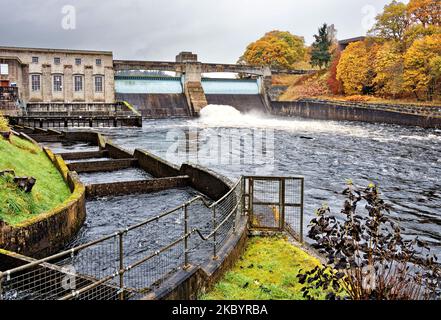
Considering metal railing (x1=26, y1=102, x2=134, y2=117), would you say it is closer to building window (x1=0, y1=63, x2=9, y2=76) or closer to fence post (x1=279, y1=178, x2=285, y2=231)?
building window (x1=0, y1=63, x2=9, y2=76)

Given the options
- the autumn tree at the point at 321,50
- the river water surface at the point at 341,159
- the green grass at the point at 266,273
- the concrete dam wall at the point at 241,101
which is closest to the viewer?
the green grass at the point at 266,273

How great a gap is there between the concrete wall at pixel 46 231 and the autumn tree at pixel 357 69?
188ft

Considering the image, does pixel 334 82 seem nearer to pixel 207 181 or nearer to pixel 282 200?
pixel 207 181

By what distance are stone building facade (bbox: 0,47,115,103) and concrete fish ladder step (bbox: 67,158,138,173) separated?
41215 mm

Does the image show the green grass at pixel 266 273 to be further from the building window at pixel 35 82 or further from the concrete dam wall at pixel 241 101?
the building window at pixel 35 82

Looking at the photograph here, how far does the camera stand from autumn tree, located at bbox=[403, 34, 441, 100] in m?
50.9

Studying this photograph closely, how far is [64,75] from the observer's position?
198 feet

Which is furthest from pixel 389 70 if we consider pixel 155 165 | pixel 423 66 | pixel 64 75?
pixel 155 165

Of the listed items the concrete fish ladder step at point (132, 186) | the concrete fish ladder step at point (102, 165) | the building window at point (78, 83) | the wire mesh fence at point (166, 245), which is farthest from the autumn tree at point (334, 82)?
the wire mesh fence at point (166, 245)

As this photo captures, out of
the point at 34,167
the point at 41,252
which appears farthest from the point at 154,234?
the point at 34,167

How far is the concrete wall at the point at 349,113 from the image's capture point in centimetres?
4203
